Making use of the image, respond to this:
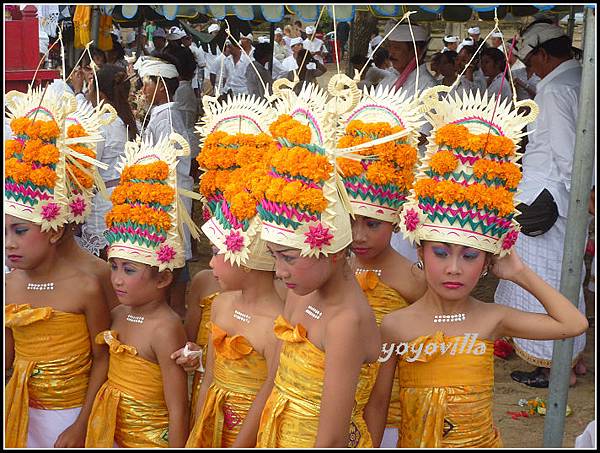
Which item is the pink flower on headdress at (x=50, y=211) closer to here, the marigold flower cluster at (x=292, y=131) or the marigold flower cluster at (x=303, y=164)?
the marigold flower cluster at (x=292, y=131)

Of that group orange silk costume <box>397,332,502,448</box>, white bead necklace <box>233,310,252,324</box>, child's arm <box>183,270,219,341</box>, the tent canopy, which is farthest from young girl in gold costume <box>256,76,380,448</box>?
the tent canopy

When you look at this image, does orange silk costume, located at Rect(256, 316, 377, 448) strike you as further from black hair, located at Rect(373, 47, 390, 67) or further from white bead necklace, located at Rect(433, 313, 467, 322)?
black hair, located at Rect(373, 47, 390, 67)

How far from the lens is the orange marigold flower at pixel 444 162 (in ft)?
9.63

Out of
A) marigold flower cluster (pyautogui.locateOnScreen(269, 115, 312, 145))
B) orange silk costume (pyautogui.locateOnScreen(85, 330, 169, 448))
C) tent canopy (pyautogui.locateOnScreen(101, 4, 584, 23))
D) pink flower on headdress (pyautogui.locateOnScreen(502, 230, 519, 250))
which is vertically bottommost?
orange silk costume (pyautogui.locateOnScreen(85, 330, 169, 448))

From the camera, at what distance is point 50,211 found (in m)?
3.53

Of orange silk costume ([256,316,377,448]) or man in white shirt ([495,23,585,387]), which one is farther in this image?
man in white shirt ([495,23,585,387])

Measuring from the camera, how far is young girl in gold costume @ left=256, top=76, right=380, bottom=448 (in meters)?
2.62

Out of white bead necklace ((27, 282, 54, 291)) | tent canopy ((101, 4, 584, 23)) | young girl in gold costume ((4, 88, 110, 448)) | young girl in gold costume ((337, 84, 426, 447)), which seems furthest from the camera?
tent canopy ((101, 4, 584, 23))

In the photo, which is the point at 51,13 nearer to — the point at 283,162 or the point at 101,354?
the point at 101,354

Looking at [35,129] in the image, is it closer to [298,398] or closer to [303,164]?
[303,164]

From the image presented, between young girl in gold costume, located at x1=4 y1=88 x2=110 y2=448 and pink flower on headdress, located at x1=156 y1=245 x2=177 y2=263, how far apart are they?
0.44 meters

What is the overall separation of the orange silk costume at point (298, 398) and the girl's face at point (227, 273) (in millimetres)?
393

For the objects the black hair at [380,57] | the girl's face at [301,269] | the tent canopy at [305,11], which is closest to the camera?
the girl's face at [301,269]

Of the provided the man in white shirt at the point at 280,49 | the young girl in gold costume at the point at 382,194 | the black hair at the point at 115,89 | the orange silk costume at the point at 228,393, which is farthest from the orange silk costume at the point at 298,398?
the man in white shirt at the point at 280,49
